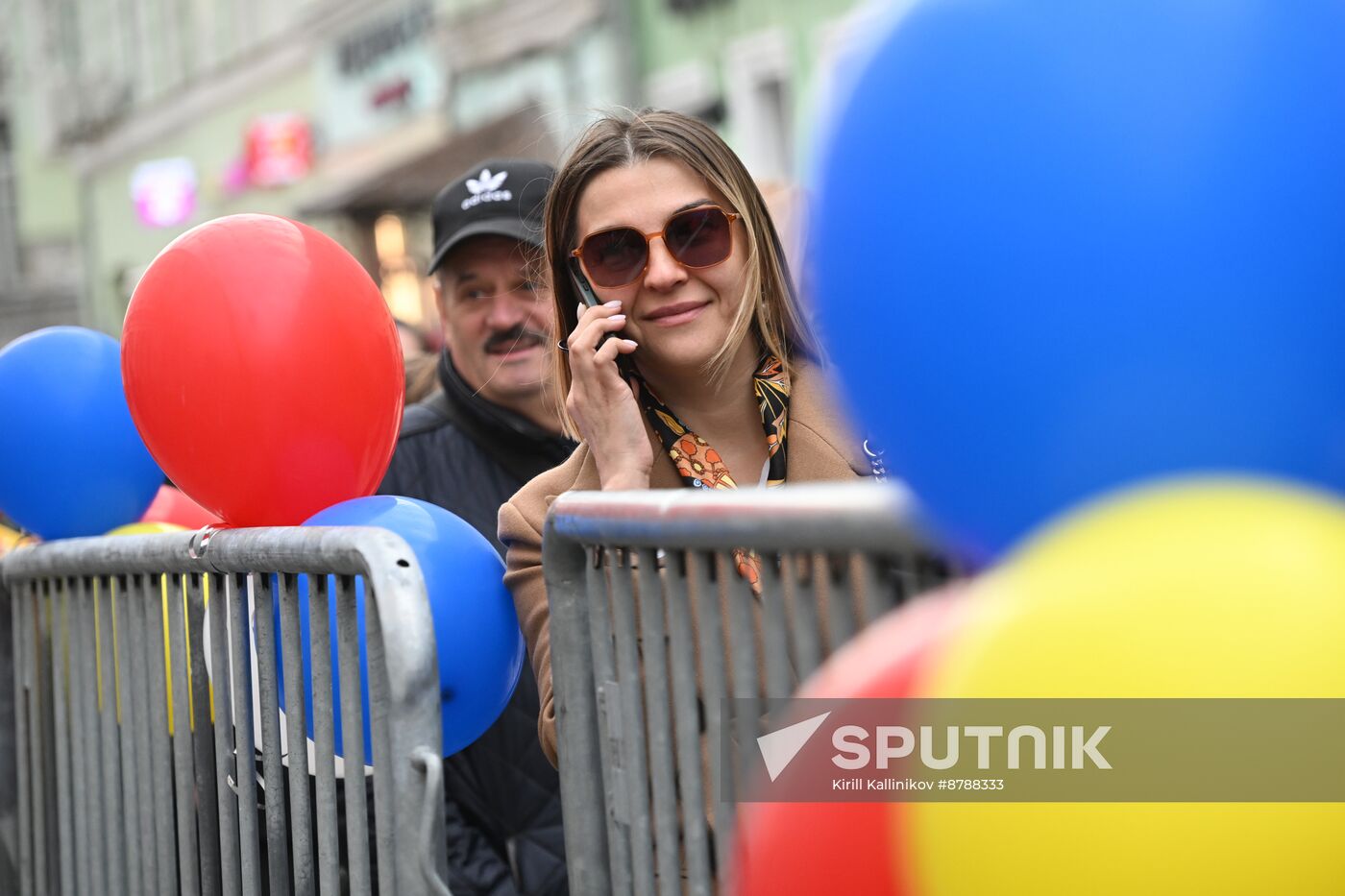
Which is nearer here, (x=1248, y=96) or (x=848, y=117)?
(x=1248, y=96)

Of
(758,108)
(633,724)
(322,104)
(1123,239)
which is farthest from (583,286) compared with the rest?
(322,104)

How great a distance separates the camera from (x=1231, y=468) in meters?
1.28

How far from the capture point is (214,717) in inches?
106

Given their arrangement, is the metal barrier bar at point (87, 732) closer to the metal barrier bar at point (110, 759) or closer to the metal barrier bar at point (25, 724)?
the metal barrier bar at point (110, 759)

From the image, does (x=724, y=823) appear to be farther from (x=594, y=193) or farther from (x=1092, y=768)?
(x=594, y=193)

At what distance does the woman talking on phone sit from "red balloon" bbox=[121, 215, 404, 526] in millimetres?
321

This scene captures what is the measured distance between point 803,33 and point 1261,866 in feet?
43.2

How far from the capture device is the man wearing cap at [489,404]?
333cm

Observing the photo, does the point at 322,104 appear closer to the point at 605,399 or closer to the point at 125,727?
the point at 125,727

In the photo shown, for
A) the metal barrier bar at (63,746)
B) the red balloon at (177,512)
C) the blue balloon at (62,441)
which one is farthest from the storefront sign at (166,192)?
the metal barrier bar at (63,746)

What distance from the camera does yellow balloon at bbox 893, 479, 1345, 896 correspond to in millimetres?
1192

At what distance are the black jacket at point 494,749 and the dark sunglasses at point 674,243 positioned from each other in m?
0.86

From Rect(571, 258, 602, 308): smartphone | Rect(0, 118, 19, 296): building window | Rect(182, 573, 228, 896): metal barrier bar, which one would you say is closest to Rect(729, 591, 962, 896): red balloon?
Rect(571, 258, 602, 308): smartphone

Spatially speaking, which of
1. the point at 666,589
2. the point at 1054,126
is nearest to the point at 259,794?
the point at 666,589
